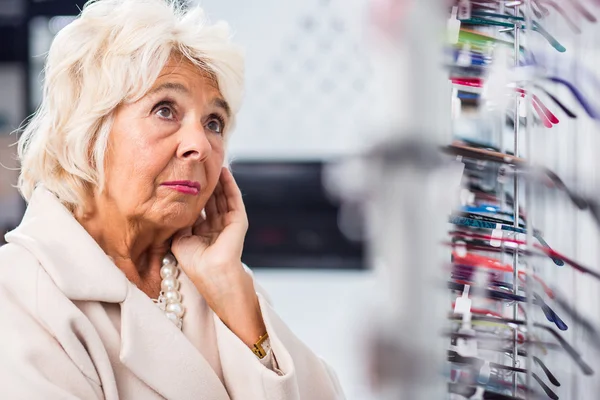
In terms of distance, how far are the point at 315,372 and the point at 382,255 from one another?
126 cm

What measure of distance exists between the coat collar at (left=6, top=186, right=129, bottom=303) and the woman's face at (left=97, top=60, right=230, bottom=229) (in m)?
0.13

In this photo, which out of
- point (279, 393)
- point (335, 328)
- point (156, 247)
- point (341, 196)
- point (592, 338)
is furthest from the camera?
point (335, 328)

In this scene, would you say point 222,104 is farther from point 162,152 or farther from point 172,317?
point 172,317

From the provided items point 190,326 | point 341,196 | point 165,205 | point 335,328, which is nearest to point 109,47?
point 165,205

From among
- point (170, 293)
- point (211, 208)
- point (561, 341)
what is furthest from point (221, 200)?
point (561, 341)

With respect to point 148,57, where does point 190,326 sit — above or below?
below

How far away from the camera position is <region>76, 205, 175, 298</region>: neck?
1637 mm

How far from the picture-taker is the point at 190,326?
5.38 ft

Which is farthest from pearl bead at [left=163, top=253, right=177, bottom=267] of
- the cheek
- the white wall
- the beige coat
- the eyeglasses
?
the white wall

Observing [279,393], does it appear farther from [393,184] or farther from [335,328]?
[335,328]

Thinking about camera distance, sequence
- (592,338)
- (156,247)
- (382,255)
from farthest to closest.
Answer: (156,247) → (592,338) → (382,255)

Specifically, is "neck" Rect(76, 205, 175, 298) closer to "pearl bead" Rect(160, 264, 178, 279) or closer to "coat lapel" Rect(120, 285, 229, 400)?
"pearl bead" Rect(160, 264, 178, 279)

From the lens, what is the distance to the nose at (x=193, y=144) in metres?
1.60

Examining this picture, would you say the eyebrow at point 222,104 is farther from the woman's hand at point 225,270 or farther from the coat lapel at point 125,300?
the coat lapel at point 125,300
